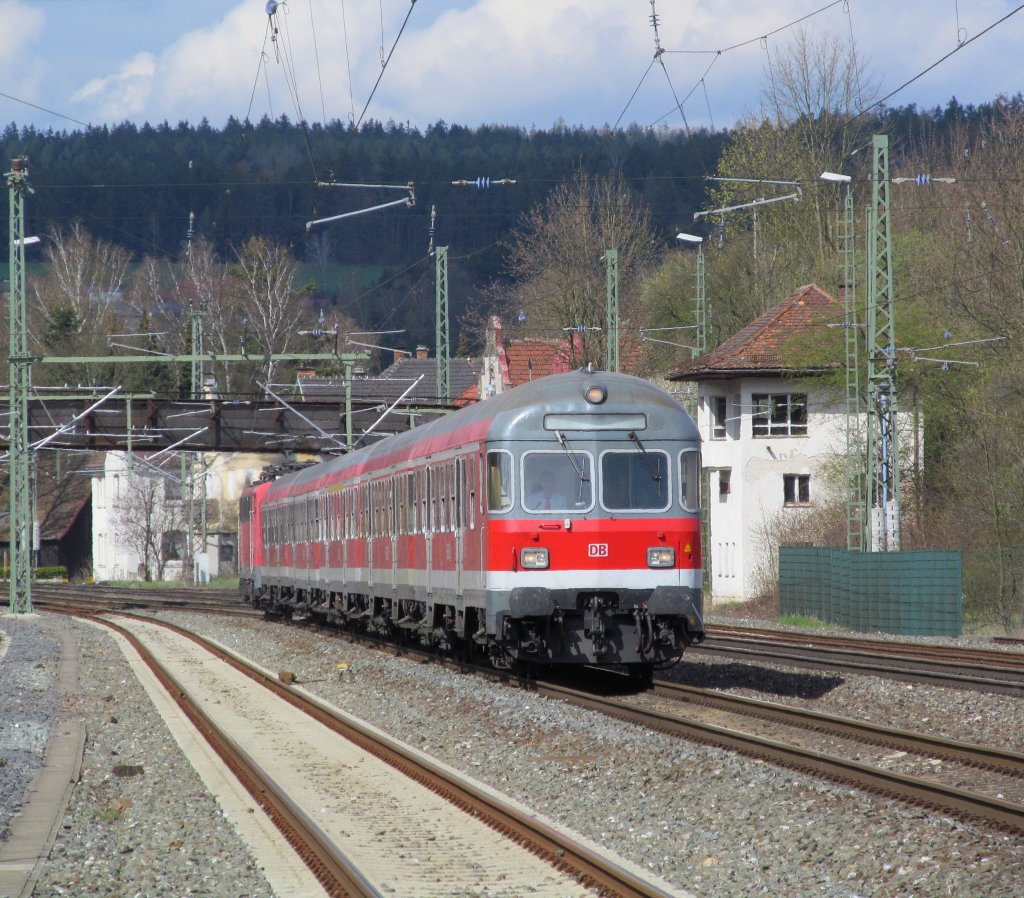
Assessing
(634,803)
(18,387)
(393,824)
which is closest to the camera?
(393,824)

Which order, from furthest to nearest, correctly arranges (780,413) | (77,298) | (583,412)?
(77,298) → (780,413) → (583,412)

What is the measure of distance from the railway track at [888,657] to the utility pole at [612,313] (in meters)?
7.67

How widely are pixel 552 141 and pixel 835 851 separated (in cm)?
13849

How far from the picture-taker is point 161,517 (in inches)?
2975

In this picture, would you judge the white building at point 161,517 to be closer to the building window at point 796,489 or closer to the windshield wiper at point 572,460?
the building window at point 796,489

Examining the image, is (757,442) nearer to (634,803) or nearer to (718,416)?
(718,416)

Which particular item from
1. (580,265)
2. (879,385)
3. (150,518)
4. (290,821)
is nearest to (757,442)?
(580,265)

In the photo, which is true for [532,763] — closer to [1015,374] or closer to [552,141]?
[1015,374]

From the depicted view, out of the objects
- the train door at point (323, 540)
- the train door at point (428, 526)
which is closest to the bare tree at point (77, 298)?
the train door at point (323, 540)

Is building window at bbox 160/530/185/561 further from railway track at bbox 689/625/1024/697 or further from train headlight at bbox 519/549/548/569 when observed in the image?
train headlight at bbox 519/549/548/569

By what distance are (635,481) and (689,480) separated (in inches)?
22.6

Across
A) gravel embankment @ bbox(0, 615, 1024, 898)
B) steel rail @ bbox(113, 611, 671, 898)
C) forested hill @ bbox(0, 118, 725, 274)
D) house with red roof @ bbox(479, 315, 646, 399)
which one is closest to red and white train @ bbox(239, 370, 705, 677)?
gravel embankment @ bbox(0, 615, 1024, 898)

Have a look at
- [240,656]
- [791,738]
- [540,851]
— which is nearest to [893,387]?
[240,656]

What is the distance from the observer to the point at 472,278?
121m
